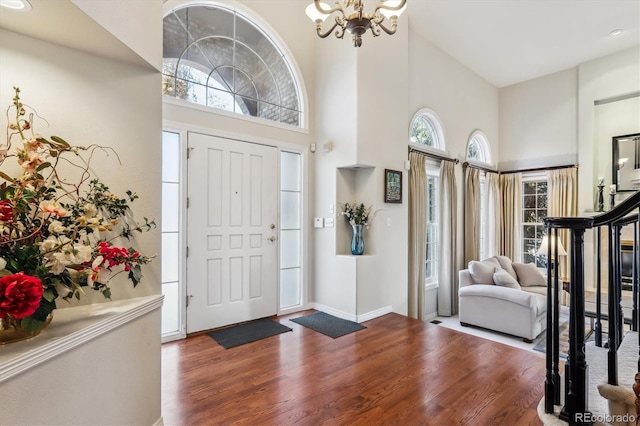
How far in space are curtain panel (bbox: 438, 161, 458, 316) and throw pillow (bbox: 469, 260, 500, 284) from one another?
0.59 m

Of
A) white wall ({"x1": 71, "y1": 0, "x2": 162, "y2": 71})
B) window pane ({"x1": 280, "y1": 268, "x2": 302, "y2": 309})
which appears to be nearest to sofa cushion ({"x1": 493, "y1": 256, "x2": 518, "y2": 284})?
window pane ({"x1": 280, "y1": 268, "x2": 302, "y2": 309})

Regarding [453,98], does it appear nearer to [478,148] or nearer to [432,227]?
[478,148]

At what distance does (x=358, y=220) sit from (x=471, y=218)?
287 centimetres

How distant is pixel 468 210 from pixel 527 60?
2.96 meters

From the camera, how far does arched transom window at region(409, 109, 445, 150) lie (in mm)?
5250

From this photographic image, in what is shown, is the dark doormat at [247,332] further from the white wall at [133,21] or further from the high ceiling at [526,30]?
the high ceiling at [526,30]

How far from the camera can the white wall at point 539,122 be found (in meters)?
6.19

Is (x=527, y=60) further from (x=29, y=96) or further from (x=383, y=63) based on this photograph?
(x=29, y=96)

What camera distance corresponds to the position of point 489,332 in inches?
179

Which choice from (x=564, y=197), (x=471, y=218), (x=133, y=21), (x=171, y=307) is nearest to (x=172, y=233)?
(x=171, y=307)

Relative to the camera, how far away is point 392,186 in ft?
14.4

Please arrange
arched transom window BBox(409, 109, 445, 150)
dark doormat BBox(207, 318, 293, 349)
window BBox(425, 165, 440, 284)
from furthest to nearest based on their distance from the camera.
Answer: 1. window BBox(425, 165, 440, 284)
2. arched transom window BBox(409, 109, 445, 150)
3. dark doormat BBox(207, 318, 293, 349)

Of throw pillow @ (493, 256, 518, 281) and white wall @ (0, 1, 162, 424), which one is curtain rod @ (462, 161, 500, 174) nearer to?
throw pillow @ (493, 256, 518, 281)

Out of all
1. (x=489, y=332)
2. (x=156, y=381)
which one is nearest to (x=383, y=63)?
(x=489, y=332)
